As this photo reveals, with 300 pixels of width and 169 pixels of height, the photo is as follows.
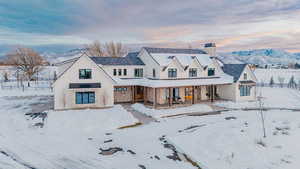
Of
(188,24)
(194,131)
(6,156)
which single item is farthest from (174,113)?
(188,24)

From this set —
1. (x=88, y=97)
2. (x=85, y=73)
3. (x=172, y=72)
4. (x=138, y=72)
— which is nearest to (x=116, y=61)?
(x=138, y=72)

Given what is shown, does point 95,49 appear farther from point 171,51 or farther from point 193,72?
point 193,72

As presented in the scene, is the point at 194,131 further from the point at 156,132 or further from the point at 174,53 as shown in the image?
the point at 174,53

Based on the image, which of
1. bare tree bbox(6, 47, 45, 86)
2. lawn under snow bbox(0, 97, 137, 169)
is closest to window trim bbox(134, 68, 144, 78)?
lawn under snow bbox(0, 97, 137, 169)

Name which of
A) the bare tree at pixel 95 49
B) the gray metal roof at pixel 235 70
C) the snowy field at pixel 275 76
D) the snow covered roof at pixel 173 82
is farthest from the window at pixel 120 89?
the snowy field at pixel 275 76

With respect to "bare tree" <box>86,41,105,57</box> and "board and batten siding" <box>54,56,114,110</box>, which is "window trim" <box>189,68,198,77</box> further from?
"bare tree" <box>86,41,105,57</box>
